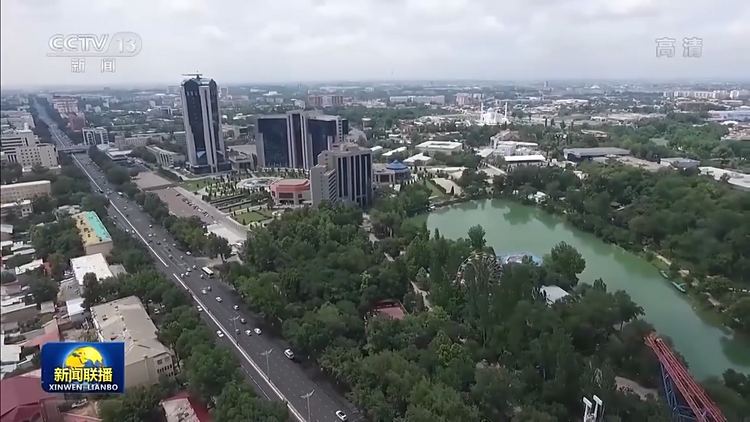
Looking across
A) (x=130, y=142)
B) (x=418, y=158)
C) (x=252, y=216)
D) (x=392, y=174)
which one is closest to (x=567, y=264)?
(x=252, y=216)

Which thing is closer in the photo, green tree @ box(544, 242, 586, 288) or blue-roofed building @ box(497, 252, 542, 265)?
green tree @ box(544, 242, 586, 288)

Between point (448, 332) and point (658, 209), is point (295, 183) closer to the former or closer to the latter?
point (448, 332)

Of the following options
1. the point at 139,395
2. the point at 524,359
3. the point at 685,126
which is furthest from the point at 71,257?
the point at 685,126

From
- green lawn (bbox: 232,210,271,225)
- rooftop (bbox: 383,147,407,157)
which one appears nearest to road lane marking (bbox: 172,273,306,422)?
green lawn (bbox: 232,210,271,225)

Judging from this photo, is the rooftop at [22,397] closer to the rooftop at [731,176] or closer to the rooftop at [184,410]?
the rooftop at [184,410]

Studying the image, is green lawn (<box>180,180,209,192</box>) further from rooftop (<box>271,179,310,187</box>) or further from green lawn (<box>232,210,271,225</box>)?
green lawn (<box>232,210,271,225</box>)
